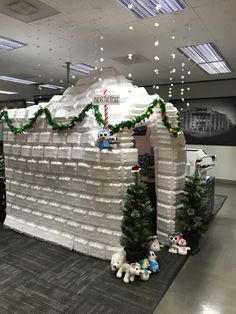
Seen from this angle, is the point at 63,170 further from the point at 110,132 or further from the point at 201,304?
the point at 201,304

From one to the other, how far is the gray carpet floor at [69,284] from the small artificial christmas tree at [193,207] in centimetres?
45

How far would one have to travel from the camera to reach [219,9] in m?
3.06

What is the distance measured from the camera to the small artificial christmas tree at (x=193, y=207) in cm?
362

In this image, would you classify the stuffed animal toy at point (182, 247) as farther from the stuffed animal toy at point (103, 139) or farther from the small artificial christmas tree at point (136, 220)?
the stuffed animal toy at point (103, 139)

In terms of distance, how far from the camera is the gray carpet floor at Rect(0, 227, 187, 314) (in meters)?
2.66

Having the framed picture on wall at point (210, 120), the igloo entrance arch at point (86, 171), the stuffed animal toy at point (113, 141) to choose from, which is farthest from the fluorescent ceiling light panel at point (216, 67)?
the stuffed animal toy at point (113, 141)

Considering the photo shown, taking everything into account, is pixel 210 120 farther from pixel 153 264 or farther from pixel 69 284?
pixel 69 284

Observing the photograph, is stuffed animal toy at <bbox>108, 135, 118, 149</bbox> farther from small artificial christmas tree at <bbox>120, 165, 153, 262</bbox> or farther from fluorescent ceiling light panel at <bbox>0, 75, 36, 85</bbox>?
fluorescent ceiling light panel at <bbox>0, 75, 36, 85</bbox>

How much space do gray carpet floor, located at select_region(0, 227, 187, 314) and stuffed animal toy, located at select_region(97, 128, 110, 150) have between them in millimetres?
1477

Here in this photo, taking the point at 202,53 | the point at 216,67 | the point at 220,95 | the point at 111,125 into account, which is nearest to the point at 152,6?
the point at 111,125

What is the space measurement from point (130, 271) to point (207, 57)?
4018 mm

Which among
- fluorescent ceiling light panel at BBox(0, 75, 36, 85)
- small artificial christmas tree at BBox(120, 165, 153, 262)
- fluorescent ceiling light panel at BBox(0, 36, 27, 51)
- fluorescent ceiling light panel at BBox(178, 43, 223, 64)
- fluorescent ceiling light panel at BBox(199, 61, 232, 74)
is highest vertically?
fluorescent ceiling light panel at BBox(199, 61, 232, 74)

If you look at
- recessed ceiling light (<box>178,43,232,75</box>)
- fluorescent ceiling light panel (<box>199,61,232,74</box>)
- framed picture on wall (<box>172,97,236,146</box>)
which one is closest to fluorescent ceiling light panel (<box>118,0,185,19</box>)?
recessed ceiling light (<box>178,43,232,75</box>)

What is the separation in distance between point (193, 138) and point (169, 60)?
144 inches
